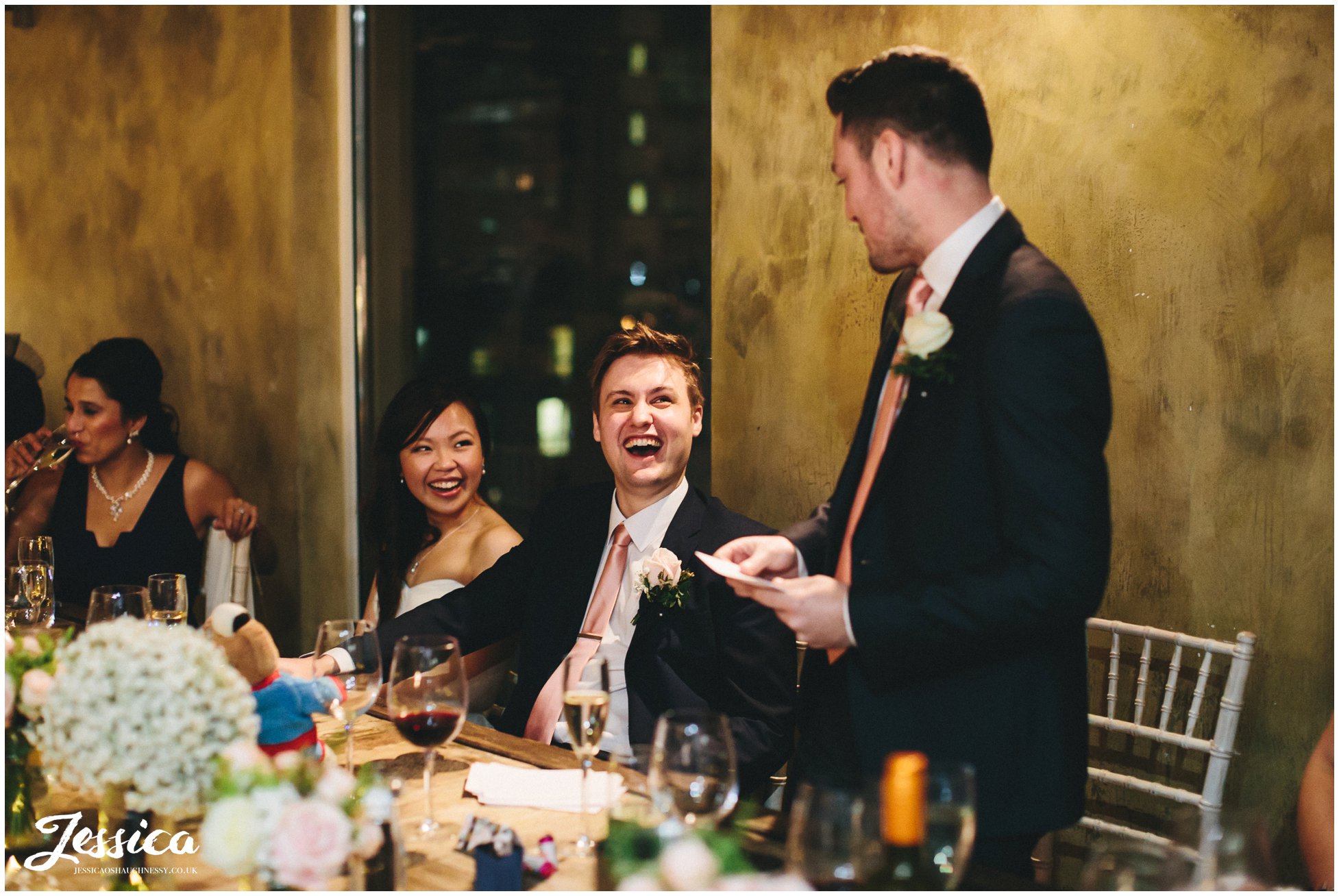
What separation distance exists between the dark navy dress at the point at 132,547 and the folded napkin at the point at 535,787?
234cm

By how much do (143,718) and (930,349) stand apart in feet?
3.36

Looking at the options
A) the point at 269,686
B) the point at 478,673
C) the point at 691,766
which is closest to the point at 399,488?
the point at 478,673

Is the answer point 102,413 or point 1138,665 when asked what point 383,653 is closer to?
point 1138,665

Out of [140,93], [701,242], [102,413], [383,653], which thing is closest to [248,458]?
[102,413]

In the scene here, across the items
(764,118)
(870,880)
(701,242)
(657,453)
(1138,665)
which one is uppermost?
(764,118)

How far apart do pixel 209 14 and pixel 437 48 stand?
0.84 metres

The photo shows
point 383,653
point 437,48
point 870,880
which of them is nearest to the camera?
point 870,880

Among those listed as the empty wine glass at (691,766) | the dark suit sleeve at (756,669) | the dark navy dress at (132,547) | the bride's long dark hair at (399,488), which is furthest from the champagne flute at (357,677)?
the dark navy dress at (132,547)

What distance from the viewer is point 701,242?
11.3 feet

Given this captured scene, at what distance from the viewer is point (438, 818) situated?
5.20 ft

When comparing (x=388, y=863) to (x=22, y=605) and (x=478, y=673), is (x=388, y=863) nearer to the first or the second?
(x=478, y=673)

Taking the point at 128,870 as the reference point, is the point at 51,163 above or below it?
above

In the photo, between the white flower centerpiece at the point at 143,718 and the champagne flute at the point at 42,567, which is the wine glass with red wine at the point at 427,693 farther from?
the champagne flute at the point at 42,567

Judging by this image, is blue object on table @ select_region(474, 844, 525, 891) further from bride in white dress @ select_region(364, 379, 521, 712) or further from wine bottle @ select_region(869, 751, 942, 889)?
bride in white dress @ select_region(364, 379, 521, 712)
